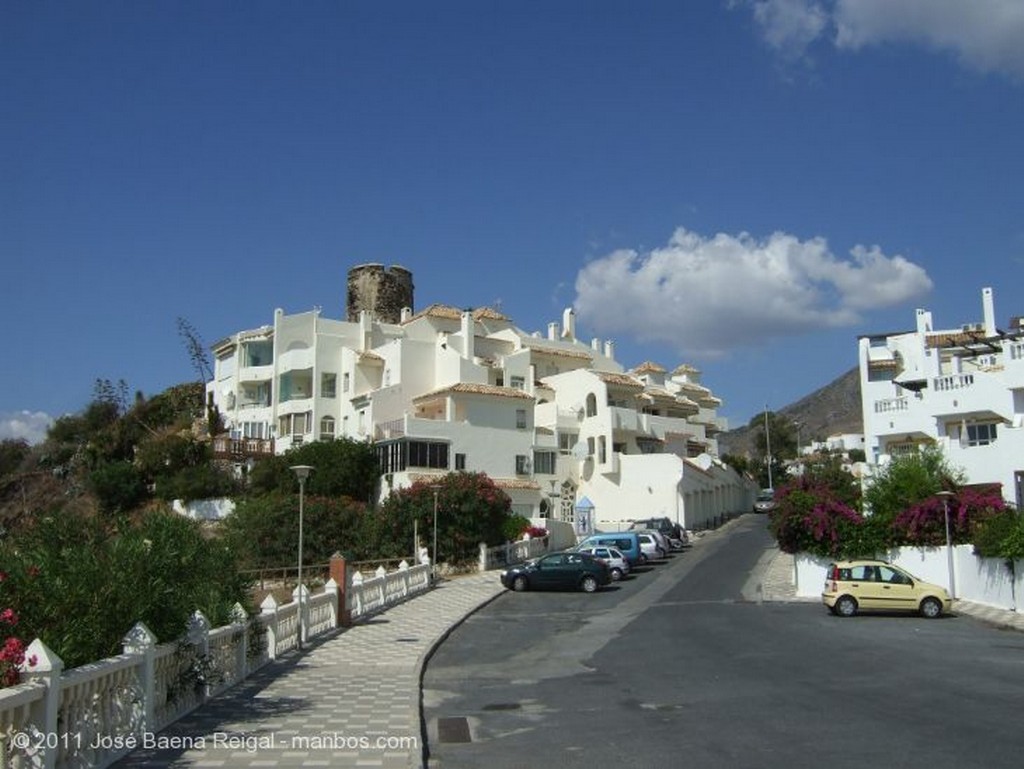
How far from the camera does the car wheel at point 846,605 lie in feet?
87.2

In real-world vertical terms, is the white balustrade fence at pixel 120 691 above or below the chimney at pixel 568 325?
below

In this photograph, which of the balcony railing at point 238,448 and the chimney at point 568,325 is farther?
the chimney at point 568,325

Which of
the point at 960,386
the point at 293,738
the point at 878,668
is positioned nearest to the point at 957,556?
the point at 960,386

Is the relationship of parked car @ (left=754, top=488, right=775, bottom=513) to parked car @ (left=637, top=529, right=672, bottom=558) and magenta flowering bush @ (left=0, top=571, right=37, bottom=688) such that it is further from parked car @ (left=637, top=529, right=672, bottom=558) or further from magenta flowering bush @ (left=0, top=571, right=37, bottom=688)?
magenta flowering bush @ (left=0, top=571, right=37, bottom=688)

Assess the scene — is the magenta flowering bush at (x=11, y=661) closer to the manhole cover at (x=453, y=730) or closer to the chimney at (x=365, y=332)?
the manhole cover at (x=453, y=730)

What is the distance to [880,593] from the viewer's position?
26578mm

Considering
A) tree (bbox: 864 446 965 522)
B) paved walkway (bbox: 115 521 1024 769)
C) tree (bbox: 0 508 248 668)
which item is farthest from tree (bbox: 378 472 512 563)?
tree (bbox: 0 508 248 668)

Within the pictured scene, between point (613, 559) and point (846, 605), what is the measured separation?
43.4 ft

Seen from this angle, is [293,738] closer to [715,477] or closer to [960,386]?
[960,386]

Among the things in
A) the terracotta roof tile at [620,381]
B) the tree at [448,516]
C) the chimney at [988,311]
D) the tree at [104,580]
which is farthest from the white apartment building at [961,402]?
the tree at [104,580]

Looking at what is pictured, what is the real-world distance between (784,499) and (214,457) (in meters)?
→ 37.7

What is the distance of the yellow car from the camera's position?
1037 inches

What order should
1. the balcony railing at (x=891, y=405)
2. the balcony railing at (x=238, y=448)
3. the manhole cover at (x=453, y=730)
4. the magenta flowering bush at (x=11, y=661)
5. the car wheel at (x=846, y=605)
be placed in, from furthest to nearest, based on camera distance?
the balcony railing at (x=238, y=448), the balcony railing at (x=891, y=405), the car wheel at (x=846, y=605), the manhole cover at (x=453, y=730), the magenta flowering bush at (x=11, y=661)

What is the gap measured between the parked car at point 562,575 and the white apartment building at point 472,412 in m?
15.7
